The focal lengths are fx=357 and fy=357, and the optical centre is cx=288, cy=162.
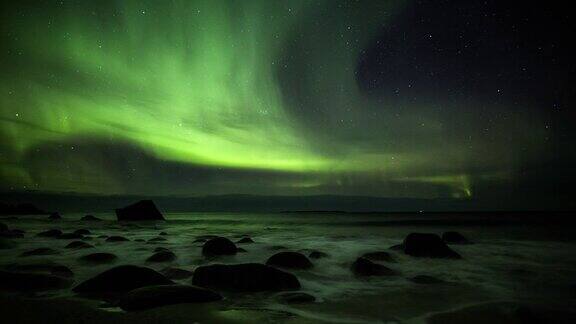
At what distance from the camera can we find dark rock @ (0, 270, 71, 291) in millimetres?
5776

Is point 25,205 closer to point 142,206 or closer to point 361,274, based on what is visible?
point 142,206

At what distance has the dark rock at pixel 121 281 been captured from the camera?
5676 millimetres

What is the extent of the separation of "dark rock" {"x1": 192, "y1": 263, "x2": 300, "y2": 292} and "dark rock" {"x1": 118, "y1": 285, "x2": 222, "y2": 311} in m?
0.78

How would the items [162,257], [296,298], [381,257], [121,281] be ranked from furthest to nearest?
1. [381,257]
2. [162,257]
3. [121,281]
4. [296,298]

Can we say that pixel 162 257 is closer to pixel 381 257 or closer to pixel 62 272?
pixel 62 272

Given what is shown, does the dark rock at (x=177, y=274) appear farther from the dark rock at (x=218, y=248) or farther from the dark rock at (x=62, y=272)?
the dark rock at (x=218, y=248)

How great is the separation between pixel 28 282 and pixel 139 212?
128 feet

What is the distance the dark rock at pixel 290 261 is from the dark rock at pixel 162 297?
3.75m

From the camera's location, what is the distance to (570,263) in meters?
10.8

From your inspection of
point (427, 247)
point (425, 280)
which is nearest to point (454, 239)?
point (427, 247)

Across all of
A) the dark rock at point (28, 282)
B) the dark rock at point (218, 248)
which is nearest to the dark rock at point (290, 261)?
the dark rock at point (218, 248)

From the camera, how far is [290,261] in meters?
8.91

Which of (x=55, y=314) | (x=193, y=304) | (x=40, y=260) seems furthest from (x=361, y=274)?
(x=40, y=260)

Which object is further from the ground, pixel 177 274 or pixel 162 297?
pixel 162 297
